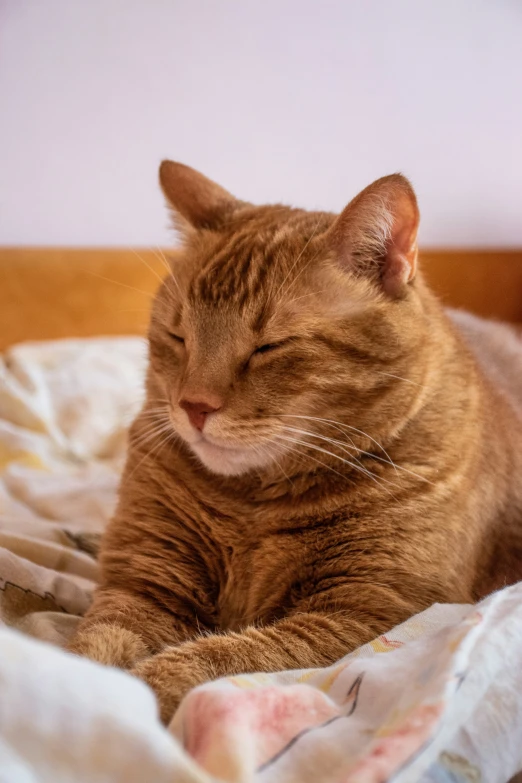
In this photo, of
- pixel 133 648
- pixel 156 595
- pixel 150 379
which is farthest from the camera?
pixel 150 379

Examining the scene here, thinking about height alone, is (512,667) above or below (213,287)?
below

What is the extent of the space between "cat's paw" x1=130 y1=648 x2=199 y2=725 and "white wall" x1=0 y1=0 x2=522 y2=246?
1753 mm

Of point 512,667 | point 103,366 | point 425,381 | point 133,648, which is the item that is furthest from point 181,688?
point 103,366

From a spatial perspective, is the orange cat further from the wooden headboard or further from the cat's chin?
the wooden headboard

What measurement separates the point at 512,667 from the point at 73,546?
40.7 inches

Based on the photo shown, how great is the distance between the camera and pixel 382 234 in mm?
1144

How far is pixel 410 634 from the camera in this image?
3.14 feet

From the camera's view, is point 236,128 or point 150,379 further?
point 236,128

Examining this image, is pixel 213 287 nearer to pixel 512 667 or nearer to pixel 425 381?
pixel 425 381

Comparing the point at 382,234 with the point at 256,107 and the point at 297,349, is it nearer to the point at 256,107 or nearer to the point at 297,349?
the point at 297,349

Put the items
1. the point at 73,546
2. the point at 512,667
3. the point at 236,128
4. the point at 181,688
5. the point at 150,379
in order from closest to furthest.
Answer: the point at 512,667 → the point at 181,688 → the point at 150,379 → the point at 73,546 → the point at 236,128

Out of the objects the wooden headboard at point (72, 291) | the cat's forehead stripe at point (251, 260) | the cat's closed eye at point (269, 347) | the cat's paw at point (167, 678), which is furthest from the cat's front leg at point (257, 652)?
the wooden headboard at point (72, 291)

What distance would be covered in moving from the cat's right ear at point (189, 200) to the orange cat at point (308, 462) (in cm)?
16

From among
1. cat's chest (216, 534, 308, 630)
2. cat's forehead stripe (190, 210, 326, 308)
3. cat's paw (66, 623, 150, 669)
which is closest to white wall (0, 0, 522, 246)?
cat's forehead stripe (190, 210, 326, 308)
